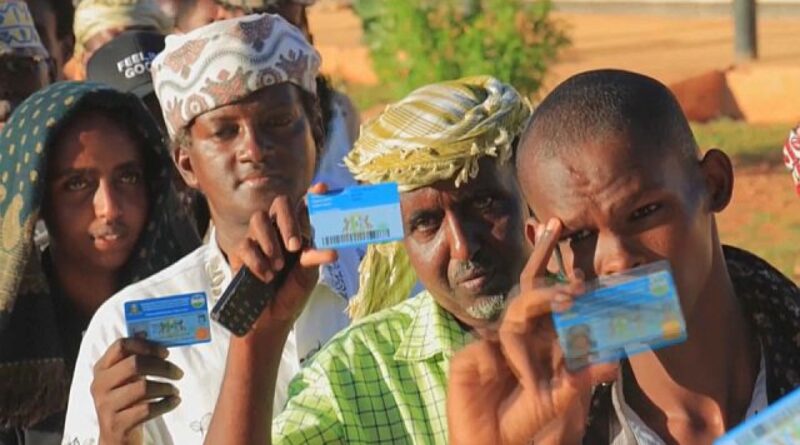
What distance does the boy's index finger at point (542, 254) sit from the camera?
9.45ft

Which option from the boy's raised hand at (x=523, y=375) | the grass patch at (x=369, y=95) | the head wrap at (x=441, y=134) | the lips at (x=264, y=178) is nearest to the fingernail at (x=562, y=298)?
the boy's raised hand at (x=523, y=375)

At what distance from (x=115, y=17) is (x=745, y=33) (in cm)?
1069

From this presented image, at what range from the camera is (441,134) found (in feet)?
13.6

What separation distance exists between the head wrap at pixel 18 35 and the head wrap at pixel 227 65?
1.93 metres

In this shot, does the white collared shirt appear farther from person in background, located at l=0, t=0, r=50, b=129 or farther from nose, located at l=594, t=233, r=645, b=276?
person in background, located at l=0, t=0, r=50, b=129

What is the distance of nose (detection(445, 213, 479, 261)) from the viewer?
13.2ft

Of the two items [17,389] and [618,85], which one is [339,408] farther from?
[17,389]

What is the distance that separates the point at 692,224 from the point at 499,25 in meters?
10.2

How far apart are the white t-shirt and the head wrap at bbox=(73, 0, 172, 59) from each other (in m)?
3.24

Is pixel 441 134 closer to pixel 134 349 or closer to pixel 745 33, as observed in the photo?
pixel 134 349

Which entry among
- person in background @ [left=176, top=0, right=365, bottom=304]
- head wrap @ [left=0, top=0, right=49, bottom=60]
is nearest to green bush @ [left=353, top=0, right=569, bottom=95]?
person in background @ [left=176, top=0, right=365, bottom=304]

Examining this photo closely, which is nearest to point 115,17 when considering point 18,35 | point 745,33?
point 18,35

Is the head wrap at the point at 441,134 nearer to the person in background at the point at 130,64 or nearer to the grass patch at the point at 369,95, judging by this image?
the person in background at the point at 130,64

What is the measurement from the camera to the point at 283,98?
4.58 metres
